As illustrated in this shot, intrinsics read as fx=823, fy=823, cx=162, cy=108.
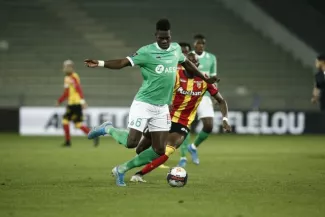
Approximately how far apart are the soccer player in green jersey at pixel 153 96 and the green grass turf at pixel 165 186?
511 mm

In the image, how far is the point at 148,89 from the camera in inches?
439

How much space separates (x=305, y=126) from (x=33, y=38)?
1124cm

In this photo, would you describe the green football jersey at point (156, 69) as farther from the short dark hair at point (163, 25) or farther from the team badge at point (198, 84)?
the team badge at point (198, 84)

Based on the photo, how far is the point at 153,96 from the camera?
440 inches

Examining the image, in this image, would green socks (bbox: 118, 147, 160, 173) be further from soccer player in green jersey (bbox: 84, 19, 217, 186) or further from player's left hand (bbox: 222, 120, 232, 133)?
player's left hand (bbox: 222, 120, 232, 133)

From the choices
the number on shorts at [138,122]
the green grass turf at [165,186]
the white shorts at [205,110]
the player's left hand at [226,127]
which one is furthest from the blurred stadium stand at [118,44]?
the number on shorts at [138,122]

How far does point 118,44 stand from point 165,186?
2087 centimetres

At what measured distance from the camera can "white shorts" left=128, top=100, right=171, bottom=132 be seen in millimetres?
11141

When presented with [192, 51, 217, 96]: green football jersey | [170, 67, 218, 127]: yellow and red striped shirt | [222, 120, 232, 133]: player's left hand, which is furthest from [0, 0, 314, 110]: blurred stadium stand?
[222, 120, 232, 133]: player's left hand

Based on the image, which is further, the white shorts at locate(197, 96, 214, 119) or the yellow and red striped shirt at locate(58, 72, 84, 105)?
the yellow and red striped shirt at locate(58, 72, 84, 105)

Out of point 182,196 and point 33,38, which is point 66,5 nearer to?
point 33,38

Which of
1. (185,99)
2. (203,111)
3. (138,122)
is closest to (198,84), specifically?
(185,99)

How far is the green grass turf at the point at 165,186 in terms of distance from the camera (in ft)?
28.4

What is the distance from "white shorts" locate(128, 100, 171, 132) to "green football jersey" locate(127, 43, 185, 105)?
80 mm
